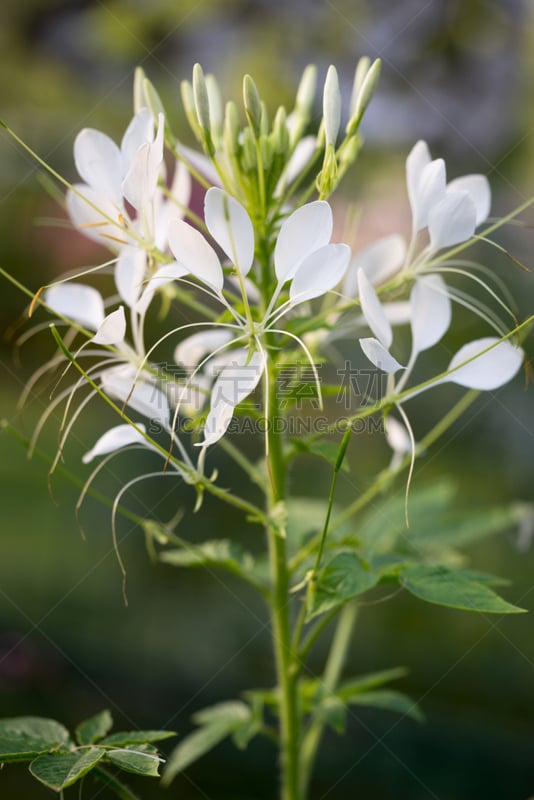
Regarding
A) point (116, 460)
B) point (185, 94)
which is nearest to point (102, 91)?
point (116, 460)

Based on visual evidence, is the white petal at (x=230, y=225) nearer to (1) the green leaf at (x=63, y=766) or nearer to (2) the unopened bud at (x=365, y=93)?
(2) the unopened bud at (x=365, y=93)

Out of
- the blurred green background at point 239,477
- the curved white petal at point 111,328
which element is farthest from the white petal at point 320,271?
the blurred green background at point 239,477

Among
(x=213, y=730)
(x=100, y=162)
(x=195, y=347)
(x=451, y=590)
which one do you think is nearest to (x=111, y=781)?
(x=213, y=730)

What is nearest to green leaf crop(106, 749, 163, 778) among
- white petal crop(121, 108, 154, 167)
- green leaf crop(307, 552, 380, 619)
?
green leaf crop(307, 552, 380, 619)

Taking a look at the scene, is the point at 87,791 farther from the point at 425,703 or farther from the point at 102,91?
the point at 102,91

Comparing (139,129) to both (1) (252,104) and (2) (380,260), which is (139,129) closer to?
(1) (252,104)

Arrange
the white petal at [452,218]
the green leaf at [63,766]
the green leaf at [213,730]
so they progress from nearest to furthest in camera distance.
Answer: the green leaf at [63,766] → the white petal at [452,218] → the green leaf at [213,730]

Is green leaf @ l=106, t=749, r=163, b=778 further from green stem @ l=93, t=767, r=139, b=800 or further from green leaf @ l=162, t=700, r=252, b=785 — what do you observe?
green leaf @ l=162, t=700, r=252, b=785

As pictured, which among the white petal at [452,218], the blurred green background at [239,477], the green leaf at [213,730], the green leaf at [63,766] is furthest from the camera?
the blurred green background at [239,477]
